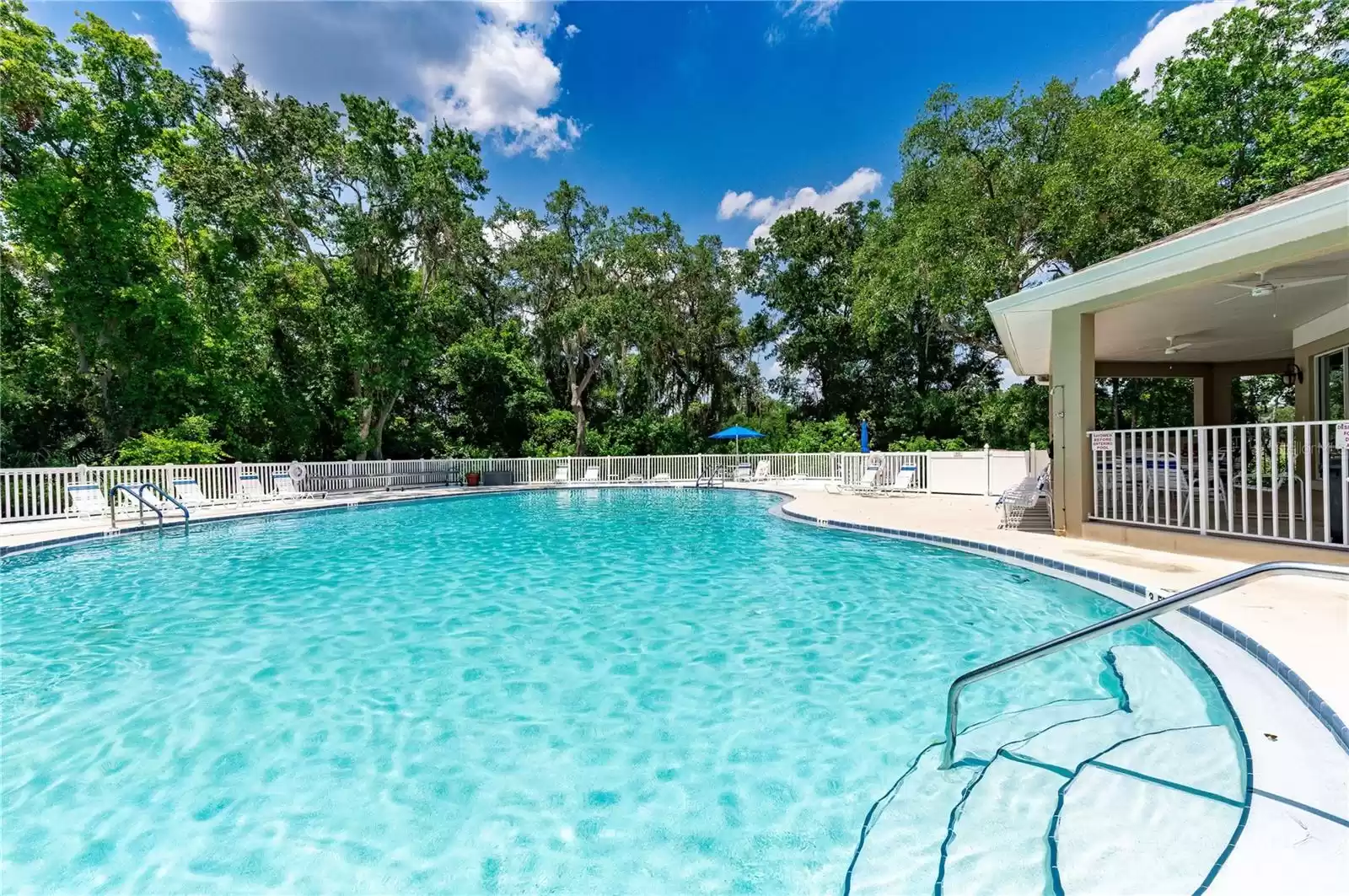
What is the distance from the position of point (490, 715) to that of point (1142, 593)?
484cm

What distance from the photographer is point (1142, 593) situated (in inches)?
175

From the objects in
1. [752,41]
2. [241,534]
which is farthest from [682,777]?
[752,41]

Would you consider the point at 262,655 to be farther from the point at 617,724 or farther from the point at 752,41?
the point at 752,41

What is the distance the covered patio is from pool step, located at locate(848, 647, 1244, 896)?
105 inches

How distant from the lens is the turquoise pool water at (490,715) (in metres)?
2.13

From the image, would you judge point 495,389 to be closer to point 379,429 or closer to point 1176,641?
point 379,429

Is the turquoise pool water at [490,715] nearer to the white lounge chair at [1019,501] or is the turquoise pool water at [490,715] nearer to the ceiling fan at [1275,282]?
the white lounge chair at [1019,501]

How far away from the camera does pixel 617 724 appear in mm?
3068

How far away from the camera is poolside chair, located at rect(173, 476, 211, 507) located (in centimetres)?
1116

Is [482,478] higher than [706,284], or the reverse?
[706,284]

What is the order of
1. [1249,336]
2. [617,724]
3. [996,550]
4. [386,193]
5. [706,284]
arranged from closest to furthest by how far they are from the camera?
[617,724], [996,550], [1249,336], [386,193], [706,284]

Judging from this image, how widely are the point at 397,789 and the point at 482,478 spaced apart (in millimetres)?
17141

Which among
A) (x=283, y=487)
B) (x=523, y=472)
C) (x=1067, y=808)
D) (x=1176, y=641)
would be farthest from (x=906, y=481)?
(x=283, y=487)

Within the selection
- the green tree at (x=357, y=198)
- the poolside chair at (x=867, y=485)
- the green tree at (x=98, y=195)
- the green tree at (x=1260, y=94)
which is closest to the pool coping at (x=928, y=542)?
the poolside chair at (x=867, y=485)
